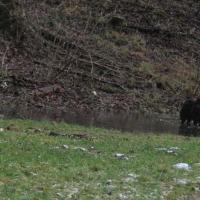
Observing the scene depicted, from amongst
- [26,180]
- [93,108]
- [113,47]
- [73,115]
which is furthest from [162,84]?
[26,180]

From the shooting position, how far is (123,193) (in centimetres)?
958

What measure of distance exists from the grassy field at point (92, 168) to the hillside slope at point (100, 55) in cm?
1080

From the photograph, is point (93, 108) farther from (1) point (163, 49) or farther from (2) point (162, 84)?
(1) point (163, 49)

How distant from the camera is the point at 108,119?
2431 cm

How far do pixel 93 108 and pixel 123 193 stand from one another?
16999 millimetres

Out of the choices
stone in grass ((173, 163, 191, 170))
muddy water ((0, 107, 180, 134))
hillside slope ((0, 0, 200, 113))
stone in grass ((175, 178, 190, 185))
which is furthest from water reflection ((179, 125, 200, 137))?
stone in grass ((175, 178, 190, 185))

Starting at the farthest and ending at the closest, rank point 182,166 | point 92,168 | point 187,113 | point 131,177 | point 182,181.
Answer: point 187,113 < point 182,166 < point 92,168 < point 131,177 < point 182,181

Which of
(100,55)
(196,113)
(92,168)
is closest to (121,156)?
(92,168)

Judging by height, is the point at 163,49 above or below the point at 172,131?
above

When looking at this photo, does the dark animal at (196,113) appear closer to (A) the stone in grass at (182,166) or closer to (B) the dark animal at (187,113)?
(B) the dark animal at (187,113)

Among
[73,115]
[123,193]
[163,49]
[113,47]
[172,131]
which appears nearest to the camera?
[123,193]

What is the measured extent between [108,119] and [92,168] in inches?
506

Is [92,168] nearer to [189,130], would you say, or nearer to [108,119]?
[189,130]

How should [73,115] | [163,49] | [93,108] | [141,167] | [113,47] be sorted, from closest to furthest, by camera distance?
[141,167], [73,115], [93,108], [113,47], [163,49]
